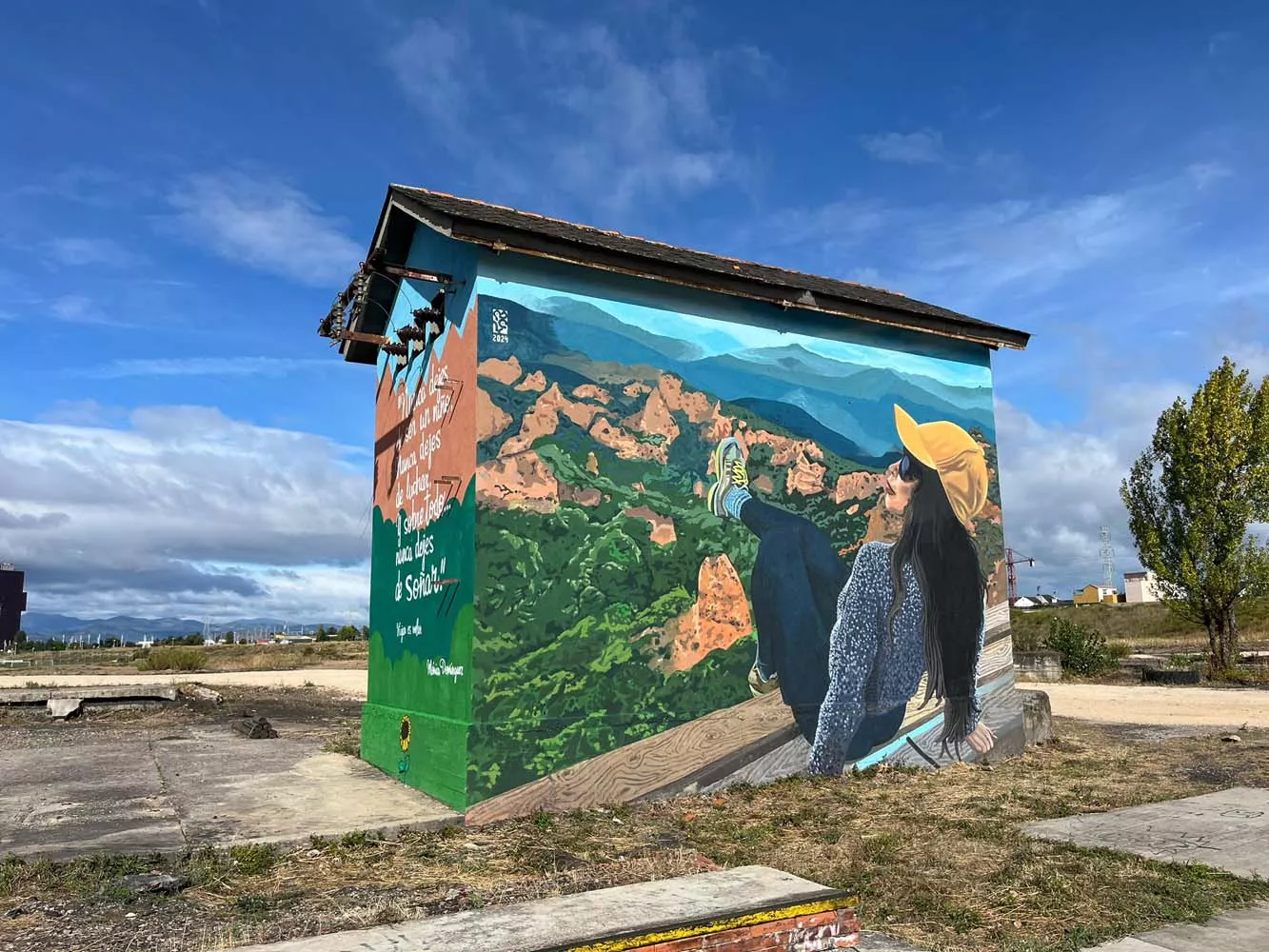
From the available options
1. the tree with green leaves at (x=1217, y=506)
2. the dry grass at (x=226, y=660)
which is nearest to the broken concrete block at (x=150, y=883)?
the tree with green leaves at (x=1217, y=506)

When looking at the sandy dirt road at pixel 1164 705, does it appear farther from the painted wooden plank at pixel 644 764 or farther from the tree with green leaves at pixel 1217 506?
the painted wooden plank at pixel 644 764

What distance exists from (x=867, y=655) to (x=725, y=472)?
283cm

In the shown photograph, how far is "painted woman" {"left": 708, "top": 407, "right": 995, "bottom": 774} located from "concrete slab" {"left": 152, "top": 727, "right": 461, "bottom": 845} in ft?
13.2

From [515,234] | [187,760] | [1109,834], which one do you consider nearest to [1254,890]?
[1109,834]

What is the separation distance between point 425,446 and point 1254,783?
9.79 metres

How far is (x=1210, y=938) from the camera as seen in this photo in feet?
16.2

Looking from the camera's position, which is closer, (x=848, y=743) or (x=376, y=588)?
(x=848, y=743)

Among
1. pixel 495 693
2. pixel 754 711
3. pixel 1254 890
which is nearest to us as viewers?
pixel 1254 890

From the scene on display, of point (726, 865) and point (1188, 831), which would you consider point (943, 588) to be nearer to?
point (1188, 831)

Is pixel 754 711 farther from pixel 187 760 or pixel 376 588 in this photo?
pixel 187 760

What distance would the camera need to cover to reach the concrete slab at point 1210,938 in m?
4.78

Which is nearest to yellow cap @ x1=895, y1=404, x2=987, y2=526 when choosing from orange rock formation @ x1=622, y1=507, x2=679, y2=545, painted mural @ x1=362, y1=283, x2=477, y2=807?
orange rock formation @ x1=622, y1=507, x2=679, y2=545

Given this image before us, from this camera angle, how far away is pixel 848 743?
10242 millimetres

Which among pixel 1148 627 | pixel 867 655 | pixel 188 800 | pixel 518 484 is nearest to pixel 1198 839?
pixel 867 655
